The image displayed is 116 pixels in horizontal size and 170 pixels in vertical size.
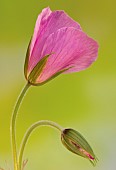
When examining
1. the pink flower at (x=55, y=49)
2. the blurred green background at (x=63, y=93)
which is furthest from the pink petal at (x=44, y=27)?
the blurred green background at (x=63, y=93)

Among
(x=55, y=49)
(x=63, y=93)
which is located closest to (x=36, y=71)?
(x=55, y=49)

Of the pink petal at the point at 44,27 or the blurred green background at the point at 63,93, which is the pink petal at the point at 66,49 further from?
the blurred green background at the point at 63,93

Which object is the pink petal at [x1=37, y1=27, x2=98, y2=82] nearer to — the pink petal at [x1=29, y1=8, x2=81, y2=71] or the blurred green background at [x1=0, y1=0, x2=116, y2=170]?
the pink petal at [x1=29, y1=8, x2=81, y2=71]

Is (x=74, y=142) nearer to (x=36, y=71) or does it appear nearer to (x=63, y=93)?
(x=36, y=71)

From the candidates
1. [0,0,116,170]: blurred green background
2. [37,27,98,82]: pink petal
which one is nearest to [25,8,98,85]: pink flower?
[37,27,98,82]: pink petal

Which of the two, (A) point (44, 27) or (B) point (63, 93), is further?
(B) point (63, 93)

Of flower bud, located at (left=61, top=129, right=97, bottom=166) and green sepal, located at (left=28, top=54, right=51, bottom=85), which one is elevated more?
green sepal, located at (left=28, top=54, right=51, bottom=85)
